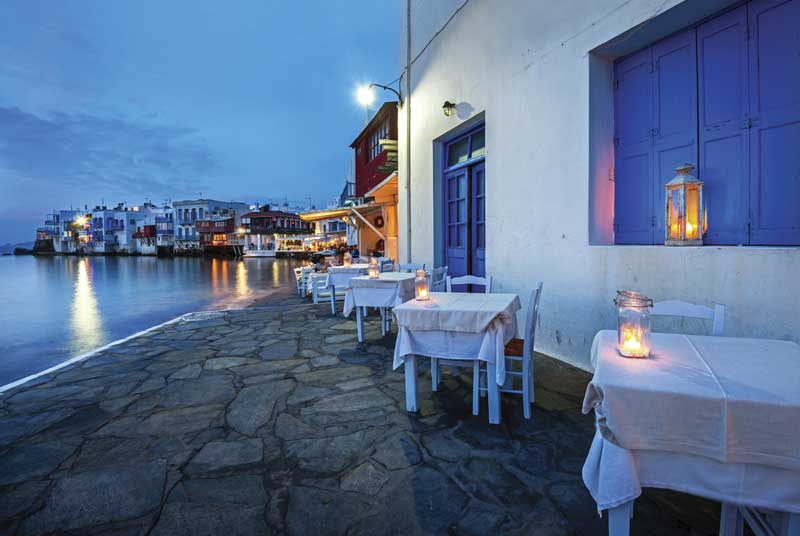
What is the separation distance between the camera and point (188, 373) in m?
4.11

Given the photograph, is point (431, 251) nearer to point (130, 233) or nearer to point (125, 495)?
point (125, 495)

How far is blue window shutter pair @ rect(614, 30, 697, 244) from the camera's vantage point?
3.35 meters

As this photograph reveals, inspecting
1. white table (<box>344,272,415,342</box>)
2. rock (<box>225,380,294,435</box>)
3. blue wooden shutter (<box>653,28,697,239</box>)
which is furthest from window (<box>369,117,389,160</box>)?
rock (<box>225,380,294,435</box>)

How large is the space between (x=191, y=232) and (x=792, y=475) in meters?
61.8

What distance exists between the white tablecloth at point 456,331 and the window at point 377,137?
13.1 metres

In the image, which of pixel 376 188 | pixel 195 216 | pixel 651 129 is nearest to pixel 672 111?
pixel 651 129

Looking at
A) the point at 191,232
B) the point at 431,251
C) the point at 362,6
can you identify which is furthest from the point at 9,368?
the point at 191,232

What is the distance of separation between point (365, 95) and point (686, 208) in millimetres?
7081

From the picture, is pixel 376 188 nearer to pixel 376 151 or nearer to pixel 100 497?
pixel 376 151

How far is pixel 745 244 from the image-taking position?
295 cm

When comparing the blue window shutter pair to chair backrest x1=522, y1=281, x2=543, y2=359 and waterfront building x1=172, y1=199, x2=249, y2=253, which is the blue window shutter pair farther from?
waterfront building x1=172, y1=199, x2=249, y2=253

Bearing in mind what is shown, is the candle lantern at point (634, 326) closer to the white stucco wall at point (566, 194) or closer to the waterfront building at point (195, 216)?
the white stucco wall at point (566, 194)

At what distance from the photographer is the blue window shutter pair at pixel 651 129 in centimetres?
335

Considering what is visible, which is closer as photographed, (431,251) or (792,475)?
(792,475)
